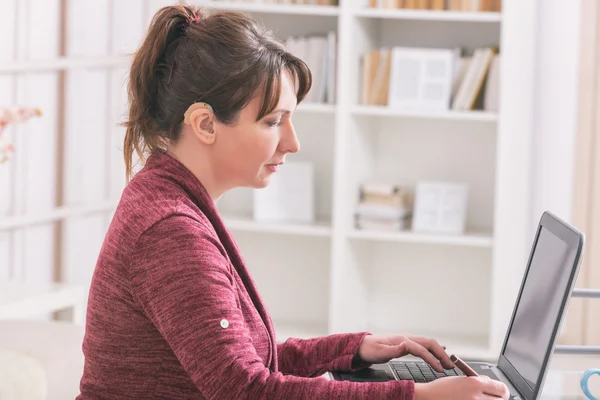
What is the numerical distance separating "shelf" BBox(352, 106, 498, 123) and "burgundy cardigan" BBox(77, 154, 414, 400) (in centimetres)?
247

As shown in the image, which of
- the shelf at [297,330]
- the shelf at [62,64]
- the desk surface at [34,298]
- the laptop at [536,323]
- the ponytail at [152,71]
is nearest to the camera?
the laptop at [536,323]

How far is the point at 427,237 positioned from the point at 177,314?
107 inches

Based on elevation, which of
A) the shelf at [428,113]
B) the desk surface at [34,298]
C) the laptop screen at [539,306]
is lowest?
the desk surface at [34,298]

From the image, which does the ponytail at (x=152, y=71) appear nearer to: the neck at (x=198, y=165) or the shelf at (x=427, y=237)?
the neck at (x=198, y=165)

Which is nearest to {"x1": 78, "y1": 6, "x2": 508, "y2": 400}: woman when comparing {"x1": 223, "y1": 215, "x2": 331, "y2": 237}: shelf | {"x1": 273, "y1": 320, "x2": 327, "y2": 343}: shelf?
{"x1": 223, "y1": 215, "x2": 331, "y2": 237}: shelf

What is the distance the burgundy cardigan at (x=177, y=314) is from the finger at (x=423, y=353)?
25 centimetres

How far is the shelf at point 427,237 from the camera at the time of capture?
3889mm

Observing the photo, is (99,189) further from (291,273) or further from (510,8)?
(510,8)

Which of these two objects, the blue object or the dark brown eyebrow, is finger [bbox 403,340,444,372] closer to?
the blue object

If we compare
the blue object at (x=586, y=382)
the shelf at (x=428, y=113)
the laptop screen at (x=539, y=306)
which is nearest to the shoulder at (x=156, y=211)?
the laptop screen at (x=539, y=306)

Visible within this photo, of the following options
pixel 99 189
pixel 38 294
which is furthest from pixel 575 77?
pixel 38 294

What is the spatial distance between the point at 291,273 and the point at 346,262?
44cm

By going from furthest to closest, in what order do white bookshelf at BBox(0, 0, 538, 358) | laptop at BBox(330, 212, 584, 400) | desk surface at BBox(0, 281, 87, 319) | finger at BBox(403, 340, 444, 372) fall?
white bookshelf at BBox(0, 0, 538, 358) → desk surface at BBox(0, 281, 87, 319) → finger at BBox(403, 340, 444, 372) → laptop at BBox(330, 212, 584, 400)

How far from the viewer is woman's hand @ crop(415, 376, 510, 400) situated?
127 centimetres
